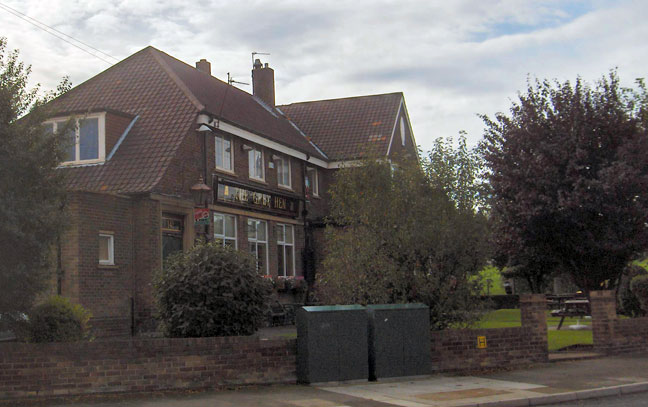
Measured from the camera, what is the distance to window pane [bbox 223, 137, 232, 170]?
22594 mm

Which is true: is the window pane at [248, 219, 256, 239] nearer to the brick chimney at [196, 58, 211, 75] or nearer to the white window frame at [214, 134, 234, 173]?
the white window frame at [214, 134, 234, 173]

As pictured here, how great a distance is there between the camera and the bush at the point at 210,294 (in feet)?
37.7

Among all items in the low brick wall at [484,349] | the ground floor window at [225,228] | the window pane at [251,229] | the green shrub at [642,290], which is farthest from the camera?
the window pane at [251,229]

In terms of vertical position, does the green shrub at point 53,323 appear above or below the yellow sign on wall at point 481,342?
above

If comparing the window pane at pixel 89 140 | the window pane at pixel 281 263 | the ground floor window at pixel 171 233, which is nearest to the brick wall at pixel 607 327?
the ground floor window at pixel 171 233

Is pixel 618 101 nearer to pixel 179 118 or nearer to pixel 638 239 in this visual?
pixel 638 239

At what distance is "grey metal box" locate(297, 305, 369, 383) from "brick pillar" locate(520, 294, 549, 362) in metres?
3.96

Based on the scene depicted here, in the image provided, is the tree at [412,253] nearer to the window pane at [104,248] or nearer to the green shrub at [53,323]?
the green shrub at [53,323]

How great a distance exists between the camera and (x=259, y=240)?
24.6 m

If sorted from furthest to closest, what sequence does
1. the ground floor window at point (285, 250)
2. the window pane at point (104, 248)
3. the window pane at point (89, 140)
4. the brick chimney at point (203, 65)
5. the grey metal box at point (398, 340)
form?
1. the brick chimney at point (203, 65)
2. the ground floor window at point (285, 250)
3. the window pane at point (89, 140)
4. the window pane at point (104, 248)
5. the grey metal box at point (398, 340)

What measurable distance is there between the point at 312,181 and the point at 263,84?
651 centimetres

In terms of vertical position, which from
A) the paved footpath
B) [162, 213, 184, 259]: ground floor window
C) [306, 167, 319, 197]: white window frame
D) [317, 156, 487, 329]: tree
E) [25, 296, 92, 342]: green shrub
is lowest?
the paved footpath

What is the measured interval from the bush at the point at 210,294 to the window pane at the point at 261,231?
1251cm

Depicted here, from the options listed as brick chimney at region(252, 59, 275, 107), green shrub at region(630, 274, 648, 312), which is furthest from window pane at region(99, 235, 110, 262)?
brick chimney at region(252, 59, 275, 107)
